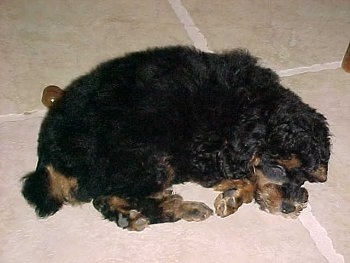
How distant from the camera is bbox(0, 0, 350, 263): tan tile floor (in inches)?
86.7

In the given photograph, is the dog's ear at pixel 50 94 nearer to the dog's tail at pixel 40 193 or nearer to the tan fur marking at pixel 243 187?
the dog's tail at pixel 40 193

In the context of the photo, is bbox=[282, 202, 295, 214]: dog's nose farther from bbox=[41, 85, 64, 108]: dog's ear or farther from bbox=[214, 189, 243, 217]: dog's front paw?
bbox=[41, 85, 64, 108]: dog's ear

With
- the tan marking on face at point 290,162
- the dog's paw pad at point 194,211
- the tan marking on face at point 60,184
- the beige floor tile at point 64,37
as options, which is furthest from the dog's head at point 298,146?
the beige floor tile at point 64,37

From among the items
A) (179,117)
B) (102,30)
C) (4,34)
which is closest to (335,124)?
(179,117)

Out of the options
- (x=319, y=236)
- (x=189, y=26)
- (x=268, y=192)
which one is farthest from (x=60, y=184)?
(x=189, y=26)

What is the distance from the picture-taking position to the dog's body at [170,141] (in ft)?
6.87

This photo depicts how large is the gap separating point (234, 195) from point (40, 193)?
2.40 feet

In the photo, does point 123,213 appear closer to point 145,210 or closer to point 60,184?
point 145,210

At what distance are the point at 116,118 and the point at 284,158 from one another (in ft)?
2.03

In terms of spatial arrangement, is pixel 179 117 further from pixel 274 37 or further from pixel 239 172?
pixel 274 37

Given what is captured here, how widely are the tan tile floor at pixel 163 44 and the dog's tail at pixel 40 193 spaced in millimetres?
74

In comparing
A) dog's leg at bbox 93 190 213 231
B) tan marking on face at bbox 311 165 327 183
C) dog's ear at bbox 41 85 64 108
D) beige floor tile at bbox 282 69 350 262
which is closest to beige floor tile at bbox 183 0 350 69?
beige floor tile at bbox 282 69 350 262

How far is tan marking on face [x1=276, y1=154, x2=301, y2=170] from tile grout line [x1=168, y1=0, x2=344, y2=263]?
337 millimetres

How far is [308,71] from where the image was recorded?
307 centimetres
